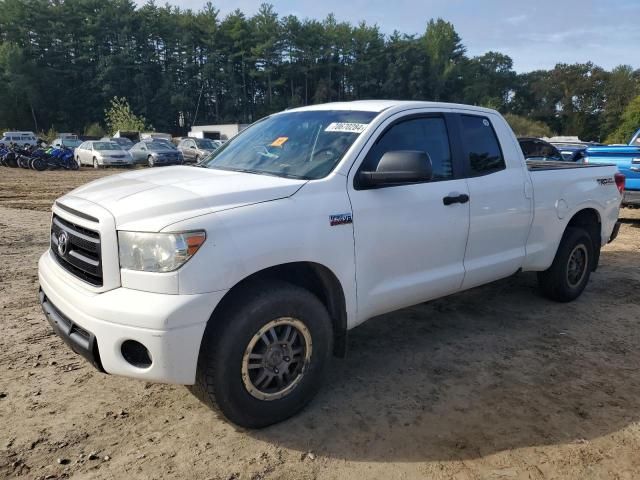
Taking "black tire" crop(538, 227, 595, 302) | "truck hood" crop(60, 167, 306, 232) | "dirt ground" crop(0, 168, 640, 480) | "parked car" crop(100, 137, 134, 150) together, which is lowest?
"dirt ground" crop(0, 168, 640, 480)

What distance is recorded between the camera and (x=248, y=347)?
2.82 m

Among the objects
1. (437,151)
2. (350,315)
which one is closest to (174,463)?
(350,315)

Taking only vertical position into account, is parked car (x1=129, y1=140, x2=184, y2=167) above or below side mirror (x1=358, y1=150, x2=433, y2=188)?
above

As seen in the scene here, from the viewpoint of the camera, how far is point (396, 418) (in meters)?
3.19

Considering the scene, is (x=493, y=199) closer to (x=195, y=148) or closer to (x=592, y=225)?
(x=592, y=225)

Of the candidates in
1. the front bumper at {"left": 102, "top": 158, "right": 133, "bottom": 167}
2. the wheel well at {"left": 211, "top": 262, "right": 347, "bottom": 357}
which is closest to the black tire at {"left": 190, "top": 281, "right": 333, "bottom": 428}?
the wheel well at {"left": 211, "top": 262, "right": 347, "bottom": 357}

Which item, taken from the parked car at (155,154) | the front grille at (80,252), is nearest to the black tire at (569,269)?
the front grille at (80,252)

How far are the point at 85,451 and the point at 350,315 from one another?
1.70 m

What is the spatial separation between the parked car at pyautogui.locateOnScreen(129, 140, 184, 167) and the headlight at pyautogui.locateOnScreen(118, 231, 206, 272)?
25064 millimetres

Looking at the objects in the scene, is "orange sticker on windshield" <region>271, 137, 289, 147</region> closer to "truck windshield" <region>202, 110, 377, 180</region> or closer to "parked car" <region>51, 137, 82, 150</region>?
"truck windshield" <region>202, 110, 377, 180</region>

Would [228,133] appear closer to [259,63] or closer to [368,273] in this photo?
[259,63]

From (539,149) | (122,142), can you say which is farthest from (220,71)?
(539,149)

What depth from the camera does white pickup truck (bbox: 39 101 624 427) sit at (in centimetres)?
262

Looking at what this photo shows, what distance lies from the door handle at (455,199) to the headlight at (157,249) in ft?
6.27
